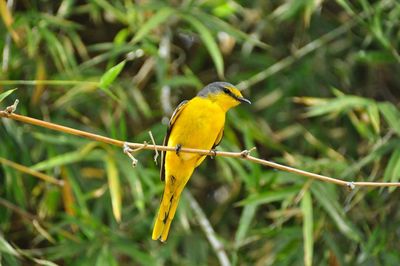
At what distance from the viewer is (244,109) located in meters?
4.62

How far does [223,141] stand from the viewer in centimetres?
401

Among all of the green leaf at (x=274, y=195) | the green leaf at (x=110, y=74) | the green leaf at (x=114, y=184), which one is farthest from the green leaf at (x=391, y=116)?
the green leaf at (x=110, y=74)

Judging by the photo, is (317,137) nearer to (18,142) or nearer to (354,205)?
(354,205)

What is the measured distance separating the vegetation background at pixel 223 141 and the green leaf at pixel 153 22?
0.04 feet

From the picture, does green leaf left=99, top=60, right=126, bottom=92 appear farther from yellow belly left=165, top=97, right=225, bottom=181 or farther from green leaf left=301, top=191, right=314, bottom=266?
green leaf left=301, top=191, right=314, bottom=266

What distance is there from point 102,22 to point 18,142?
1488 millimetres

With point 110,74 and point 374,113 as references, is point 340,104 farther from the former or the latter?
point 110,74

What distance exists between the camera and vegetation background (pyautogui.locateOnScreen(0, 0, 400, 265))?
3.77 meters

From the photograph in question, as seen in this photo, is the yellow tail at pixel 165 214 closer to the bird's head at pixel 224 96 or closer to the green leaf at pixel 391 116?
the bird's head at pixel 224 96

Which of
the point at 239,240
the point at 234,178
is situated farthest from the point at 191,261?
the point at 234,178

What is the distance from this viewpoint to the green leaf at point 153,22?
12.3 feet

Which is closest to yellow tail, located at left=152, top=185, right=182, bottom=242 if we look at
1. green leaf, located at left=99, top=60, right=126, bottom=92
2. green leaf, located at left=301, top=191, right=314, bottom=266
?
green leaf, located at left=99, top=60, right=126, bottom=92

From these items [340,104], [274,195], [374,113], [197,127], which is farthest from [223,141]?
[197,127]

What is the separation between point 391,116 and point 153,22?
49.8 inches
